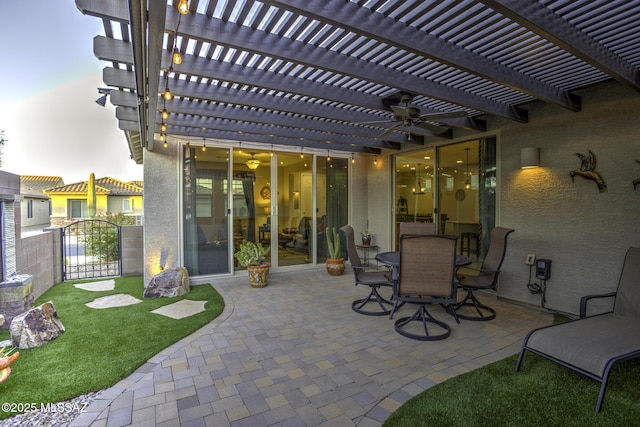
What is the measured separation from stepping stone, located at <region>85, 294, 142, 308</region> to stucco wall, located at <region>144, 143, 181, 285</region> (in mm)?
597

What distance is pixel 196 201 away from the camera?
6008 mm

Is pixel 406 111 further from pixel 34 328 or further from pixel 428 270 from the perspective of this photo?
pixel 34 328

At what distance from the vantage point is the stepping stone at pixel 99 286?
215 inches

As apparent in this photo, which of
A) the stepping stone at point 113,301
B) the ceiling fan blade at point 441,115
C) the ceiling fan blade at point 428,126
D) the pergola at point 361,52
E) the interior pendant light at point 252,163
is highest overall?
the pergola at point 361,52

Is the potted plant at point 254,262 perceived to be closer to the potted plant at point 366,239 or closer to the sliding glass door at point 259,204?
the sliding glass door at point 259,204

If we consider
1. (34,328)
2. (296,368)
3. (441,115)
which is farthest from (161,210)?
(441,115)

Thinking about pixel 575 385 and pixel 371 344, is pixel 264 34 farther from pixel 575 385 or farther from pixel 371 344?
pixel 575 385

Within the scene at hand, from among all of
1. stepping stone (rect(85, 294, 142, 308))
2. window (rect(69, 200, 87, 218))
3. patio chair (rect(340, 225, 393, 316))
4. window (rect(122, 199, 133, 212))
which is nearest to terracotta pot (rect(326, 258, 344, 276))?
patio chair (rect(340, 225, 393, 316))

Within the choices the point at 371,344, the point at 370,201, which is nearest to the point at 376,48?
the point at 371,344

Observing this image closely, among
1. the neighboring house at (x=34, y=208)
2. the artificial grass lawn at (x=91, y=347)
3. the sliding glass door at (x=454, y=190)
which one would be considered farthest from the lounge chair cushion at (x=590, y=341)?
the neighboring house at (x=34, y=208)

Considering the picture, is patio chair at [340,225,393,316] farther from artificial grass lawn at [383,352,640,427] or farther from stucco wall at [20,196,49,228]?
stucco wall at [20,196,49,228]

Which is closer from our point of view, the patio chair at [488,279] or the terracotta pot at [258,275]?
the patio chair at [488,279]

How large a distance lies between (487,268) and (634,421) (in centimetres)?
229

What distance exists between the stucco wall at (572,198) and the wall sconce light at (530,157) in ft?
0.46
